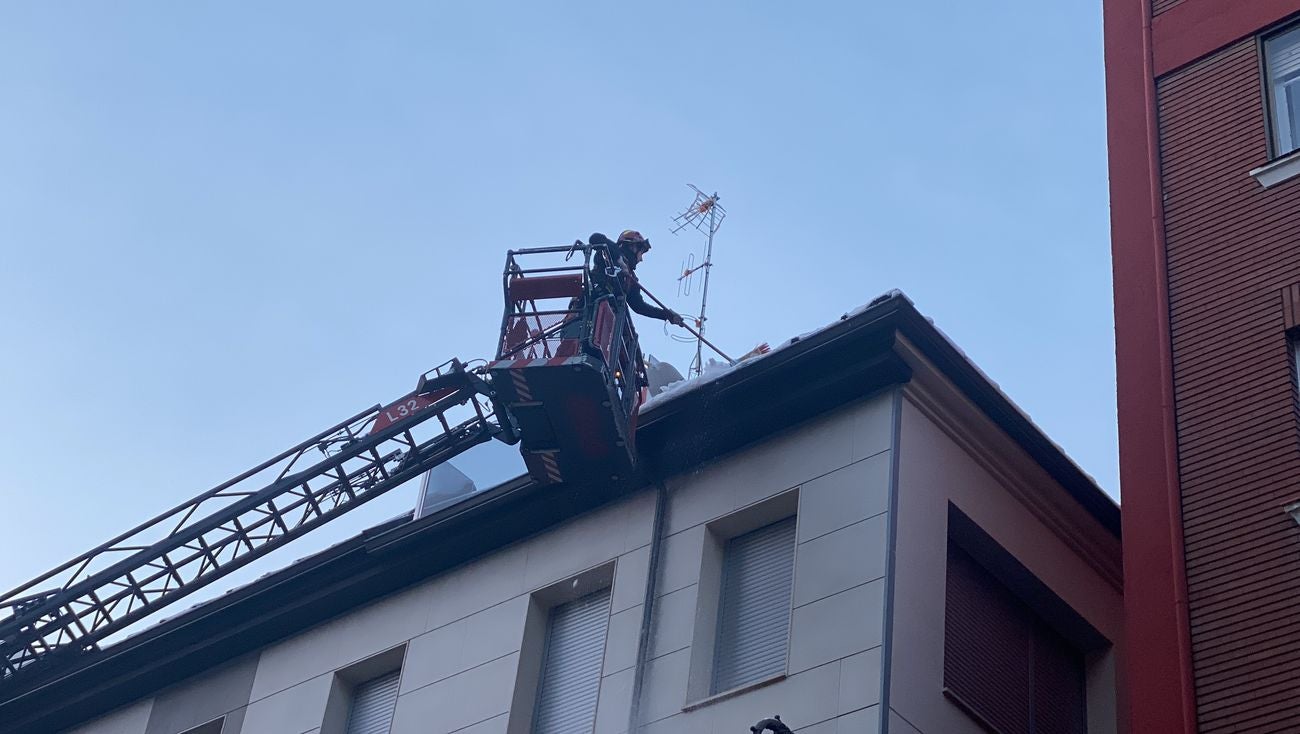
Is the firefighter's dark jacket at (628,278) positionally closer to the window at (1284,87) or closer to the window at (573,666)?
the window at (573,666)

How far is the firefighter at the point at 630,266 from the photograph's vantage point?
22.1 m

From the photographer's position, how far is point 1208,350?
619 inches

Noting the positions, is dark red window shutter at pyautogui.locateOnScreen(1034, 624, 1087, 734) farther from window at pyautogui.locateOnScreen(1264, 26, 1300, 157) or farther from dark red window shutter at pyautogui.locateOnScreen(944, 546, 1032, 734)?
window at pyautogui.locateOnScreen(1264, 26, 1300, 157)

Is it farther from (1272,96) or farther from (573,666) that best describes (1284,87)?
(573,666)

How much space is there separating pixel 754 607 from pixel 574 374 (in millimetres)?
3790

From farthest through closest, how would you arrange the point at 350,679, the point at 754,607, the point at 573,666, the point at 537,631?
the point at 350,679 < the point at 537,631 < the point at 573,666 < the point at 754,607

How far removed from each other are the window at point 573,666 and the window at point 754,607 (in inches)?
61.8

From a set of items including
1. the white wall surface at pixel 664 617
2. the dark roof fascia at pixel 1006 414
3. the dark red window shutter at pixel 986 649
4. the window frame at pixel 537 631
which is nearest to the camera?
the white wall surface at pixel 664 617

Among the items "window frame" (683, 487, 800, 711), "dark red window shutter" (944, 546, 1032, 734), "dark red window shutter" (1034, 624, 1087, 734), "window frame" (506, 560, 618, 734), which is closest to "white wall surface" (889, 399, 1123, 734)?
"dark red window shutter" (1034, 624, 1087, 734)

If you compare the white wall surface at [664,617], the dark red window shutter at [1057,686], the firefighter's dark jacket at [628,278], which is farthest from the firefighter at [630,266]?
the dark red window shutter at [1057,686]

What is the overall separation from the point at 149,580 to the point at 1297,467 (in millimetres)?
18291

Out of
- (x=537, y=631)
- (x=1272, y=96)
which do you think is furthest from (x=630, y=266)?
(x=1272, y=96)

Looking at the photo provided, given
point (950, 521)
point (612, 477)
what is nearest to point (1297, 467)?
point (950, 521)

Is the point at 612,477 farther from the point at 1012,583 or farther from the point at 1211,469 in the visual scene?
the point at 1211,469
